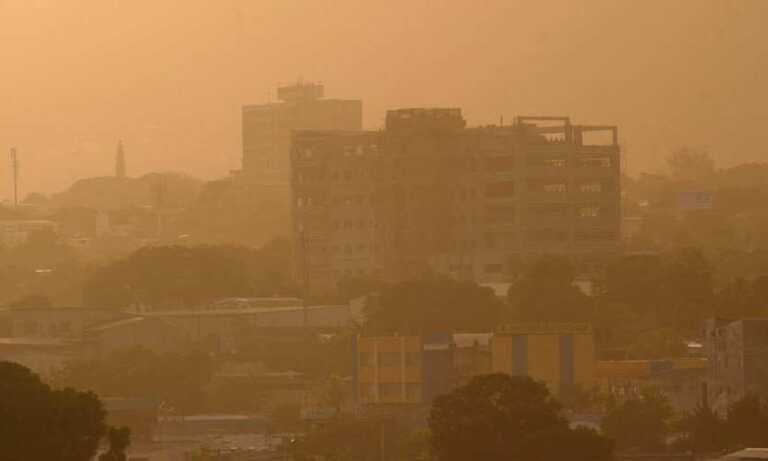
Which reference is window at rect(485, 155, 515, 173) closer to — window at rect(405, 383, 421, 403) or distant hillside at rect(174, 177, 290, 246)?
distant hillside at rect(174, 177, 290, 246)

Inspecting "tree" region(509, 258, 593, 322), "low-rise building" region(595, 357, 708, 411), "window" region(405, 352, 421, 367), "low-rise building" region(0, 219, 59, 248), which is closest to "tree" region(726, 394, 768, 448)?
"low-rise building" region(595, 357, 708, 411)

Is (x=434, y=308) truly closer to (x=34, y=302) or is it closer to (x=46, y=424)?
(x=34, y=302)

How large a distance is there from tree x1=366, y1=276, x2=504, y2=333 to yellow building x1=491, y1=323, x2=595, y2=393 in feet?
14.3

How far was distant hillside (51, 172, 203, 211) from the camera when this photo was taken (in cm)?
13038

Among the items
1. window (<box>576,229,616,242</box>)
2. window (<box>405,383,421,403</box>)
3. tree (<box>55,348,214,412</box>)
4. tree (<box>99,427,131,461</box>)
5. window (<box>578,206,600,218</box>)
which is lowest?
tree (<box>99,427,131,461</box>)

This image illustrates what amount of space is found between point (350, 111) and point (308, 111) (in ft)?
8.03

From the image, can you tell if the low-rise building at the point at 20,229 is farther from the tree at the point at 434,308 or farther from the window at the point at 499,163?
the tree at the point at 434,308

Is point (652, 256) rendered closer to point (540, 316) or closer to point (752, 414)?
point (540, 316)

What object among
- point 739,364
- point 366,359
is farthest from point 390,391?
point 739,364

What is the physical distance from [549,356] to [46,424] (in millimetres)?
17374

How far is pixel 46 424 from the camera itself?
29.5 metres

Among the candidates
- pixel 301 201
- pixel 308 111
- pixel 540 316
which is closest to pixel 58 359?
pixel 540 316

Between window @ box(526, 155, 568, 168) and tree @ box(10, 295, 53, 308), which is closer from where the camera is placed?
tree @ box(10, 295, 53, 308)

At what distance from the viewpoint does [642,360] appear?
47.6 meters
